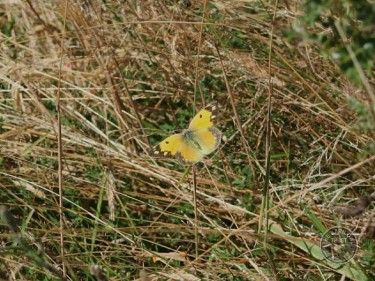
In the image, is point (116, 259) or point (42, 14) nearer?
point (116, 259)

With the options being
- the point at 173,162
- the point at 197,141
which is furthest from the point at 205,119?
the point at 173,162

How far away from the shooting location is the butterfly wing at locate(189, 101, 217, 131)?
2256mm

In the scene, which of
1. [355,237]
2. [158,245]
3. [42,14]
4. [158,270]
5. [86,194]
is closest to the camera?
[355,237]

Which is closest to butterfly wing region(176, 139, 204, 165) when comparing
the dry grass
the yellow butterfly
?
the yellow butterfly

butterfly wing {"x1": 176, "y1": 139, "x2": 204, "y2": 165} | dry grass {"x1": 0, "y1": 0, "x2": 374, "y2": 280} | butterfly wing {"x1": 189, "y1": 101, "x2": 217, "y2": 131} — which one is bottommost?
dry grass {"x1": 0, "y1": 0, "x2": 374, "y2": 280}

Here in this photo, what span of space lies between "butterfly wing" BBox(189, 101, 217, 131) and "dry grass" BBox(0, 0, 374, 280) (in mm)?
80

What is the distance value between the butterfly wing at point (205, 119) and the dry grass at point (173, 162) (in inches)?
3.1

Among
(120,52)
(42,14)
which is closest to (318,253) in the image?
(120,52)

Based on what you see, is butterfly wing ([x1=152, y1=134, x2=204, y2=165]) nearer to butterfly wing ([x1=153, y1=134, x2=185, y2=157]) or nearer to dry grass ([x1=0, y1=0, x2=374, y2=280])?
butterfly wing ([x1=153, y1=134, x2=185, y2=157])

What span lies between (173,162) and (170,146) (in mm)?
345

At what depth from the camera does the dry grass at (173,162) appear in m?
2.22

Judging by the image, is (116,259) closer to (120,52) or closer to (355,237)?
(355,237)

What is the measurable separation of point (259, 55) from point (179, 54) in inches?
11.3

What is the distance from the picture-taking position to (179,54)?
8.73 feet
